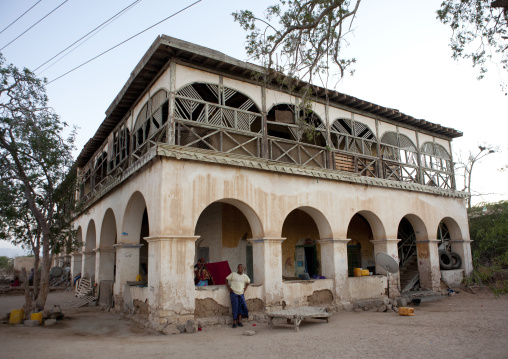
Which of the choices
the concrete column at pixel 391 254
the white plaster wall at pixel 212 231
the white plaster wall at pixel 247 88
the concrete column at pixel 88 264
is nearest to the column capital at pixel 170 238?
the white plaster wall at pixel 212 231

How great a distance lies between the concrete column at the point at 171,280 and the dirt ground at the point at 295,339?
1.66ft

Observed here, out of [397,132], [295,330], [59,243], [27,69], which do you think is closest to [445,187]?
[397,132]

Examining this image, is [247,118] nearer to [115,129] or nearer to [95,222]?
[115,129]

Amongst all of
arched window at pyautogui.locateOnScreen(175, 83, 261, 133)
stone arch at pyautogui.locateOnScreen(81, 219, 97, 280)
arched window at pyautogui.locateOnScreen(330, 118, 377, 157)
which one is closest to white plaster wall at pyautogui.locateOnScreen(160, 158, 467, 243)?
arched window at pyautogui.locateOnScreen(175, 83, 261, 133)

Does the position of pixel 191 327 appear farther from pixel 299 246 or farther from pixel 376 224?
pixel 376 224

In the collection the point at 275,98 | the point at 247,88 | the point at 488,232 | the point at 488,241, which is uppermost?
the point at 247,88

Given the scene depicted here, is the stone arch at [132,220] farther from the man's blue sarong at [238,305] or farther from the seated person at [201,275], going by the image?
the man's blue sarong at [238,305]

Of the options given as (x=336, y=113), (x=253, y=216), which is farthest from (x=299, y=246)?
(x=336, y=113)

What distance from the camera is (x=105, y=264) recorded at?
46.5ft

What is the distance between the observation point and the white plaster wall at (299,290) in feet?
34.1

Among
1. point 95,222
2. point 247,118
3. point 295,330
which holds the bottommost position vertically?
point 295,330

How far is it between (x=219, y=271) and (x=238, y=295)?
1.53 meters

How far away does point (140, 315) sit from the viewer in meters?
9.83

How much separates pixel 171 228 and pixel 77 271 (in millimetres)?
14274
